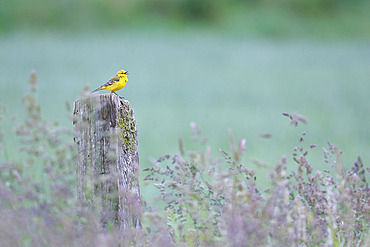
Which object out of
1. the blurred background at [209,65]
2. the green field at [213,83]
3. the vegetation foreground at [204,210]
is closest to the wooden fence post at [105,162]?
the vegetation foreground at [204,210]

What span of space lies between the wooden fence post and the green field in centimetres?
506

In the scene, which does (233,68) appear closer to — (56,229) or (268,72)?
(268,72)

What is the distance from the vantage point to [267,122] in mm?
14617

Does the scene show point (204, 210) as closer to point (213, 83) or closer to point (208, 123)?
point (208, 123)

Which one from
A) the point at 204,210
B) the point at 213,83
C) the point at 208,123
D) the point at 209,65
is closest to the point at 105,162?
the point at 204,210

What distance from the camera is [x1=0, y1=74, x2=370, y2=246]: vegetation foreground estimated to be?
2.81 m

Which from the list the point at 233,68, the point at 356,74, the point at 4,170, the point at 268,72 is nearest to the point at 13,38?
the point at 233,68

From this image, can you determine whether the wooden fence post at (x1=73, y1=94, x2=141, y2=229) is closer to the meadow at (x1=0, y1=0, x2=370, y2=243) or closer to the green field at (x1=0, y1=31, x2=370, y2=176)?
the meadow at (x1=0, y1=0, x2=370, y2=243)

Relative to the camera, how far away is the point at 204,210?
3.11 metres

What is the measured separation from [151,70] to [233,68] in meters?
3.79

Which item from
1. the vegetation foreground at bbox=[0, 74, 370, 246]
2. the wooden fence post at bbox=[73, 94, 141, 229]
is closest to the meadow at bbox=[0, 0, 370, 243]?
the vegetation foreground at bbox=[0, 74, 370, 246]

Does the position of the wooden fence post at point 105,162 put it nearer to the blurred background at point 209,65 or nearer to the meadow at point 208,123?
the meadow at point 208,123

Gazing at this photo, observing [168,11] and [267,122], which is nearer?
[267,122]

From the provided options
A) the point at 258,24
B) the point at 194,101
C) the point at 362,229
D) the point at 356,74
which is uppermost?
the point at 258,24
